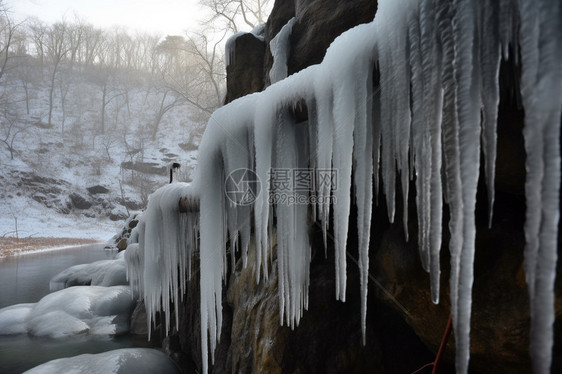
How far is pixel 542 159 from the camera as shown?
24.6 inches

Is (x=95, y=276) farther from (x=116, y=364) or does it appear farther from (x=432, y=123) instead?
(x=432, y=123)

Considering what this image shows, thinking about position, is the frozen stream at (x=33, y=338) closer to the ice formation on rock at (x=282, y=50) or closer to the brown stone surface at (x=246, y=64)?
the brown stone surface at (x=246, y=64)

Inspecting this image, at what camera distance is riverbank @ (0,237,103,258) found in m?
14.5

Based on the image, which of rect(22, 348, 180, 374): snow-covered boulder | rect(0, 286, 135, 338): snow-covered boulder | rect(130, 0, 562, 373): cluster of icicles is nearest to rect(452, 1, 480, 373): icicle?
rect(130, 0, 562, 373): cluster of icicles

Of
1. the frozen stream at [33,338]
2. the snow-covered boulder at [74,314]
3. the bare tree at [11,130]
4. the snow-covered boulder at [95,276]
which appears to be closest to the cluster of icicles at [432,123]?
the frozen stream at [33,338]

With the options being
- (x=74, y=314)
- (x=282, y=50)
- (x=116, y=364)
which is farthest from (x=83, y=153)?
(x=282, y=50)

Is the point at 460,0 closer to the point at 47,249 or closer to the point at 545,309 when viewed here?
the point at 545,309

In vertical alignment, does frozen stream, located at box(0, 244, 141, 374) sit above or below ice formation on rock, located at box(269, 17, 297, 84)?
below

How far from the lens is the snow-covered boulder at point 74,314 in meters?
5.29

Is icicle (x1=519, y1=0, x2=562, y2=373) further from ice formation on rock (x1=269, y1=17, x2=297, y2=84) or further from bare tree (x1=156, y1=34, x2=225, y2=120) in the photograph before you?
bare tree (x1=156, y1=34, x2=225, y2=120)

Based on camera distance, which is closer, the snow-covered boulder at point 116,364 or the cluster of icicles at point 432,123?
the cluster of icicles at point 432,123

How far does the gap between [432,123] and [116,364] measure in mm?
4090

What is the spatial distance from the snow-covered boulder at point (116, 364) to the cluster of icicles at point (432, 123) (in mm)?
2809

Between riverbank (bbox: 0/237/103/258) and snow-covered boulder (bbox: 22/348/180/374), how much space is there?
13.7m
